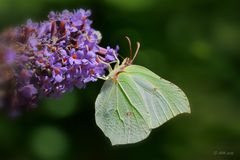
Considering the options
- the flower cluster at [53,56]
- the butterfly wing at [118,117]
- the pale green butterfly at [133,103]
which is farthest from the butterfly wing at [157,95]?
the flower cluster at [53,56]

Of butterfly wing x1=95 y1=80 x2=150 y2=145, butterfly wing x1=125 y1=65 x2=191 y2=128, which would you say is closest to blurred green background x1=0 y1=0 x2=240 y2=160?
butterfly wing x1=95 y1=80 x2=150 y2=145

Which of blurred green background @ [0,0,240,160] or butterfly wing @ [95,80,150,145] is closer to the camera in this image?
butterfly wing @ [95,80,150,145]

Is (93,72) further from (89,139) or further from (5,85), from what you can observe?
(89,139)

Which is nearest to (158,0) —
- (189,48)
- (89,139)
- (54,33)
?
(189,48)

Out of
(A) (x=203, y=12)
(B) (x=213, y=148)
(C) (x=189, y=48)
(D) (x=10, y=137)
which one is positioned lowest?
(B) (x=213, y=148)


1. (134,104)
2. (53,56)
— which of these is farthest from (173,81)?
(53,56)

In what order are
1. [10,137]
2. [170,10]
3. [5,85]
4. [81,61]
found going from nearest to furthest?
[5,85], [81,61], [10,137], [170,10]

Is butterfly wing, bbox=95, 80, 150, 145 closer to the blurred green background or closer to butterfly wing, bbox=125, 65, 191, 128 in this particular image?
butterfly wing, bbox=125, 65, 191, 128
